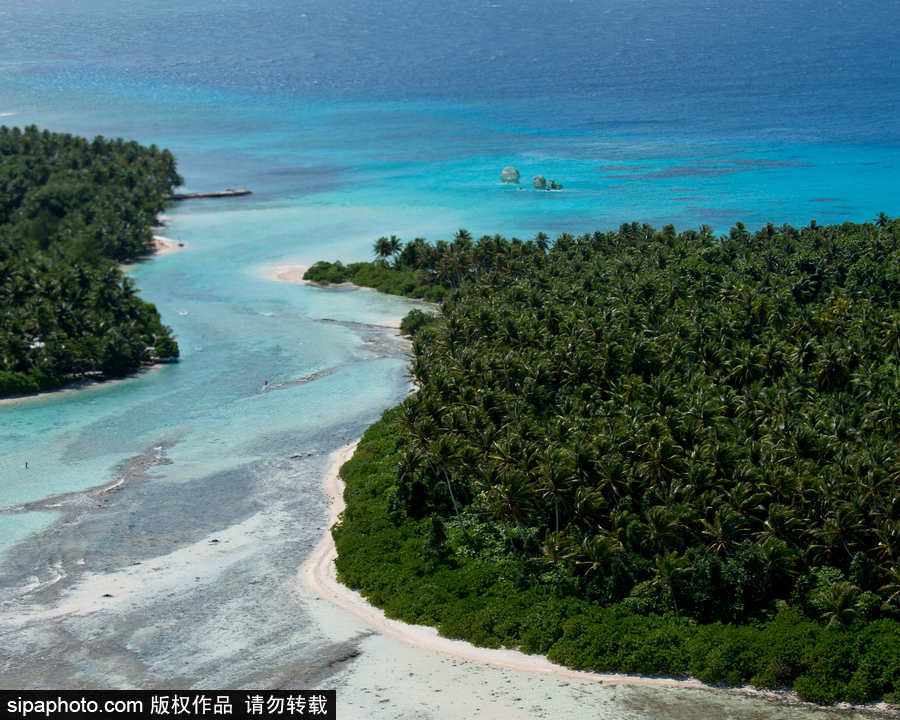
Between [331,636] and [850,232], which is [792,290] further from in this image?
[331,636]

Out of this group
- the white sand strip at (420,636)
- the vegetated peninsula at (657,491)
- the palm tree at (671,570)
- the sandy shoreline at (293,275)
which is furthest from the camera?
the sandy shoreline at (293,275)

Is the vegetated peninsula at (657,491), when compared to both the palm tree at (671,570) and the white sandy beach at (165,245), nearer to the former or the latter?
the palm tree at (671,570)

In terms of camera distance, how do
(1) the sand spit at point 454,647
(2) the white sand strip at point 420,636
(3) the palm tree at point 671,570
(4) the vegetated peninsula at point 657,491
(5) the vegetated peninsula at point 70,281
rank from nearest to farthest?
(1) the sand spit at point 454,647 → (2) the white sand strip at point 420,636 → (4) the vegetated peninsula at point 657,491 → (3) the palm tree at point 671,570 → (5) the vegetated peninsula at point 70,281

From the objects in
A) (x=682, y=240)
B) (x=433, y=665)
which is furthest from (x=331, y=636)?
(x=682, y=240)

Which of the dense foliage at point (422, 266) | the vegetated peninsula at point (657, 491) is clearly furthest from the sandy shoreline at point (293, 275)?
the vegetated peninsula at point (657, 491)

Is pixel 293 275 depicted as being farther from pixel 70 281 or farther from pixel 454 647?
pixel 454 647

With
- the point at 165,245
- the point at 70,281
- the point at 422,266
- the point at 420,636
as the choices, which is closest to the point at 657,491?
the point at 420,636
